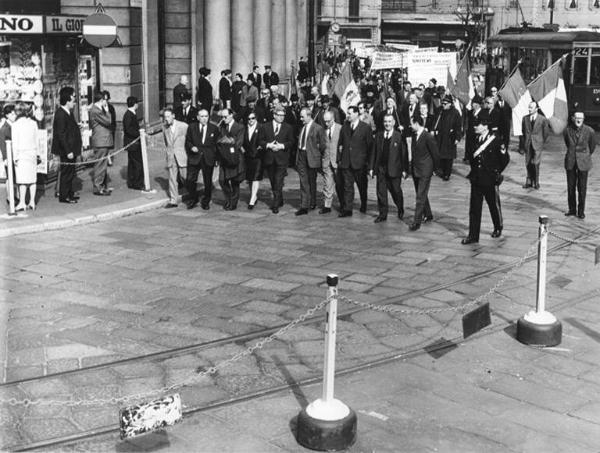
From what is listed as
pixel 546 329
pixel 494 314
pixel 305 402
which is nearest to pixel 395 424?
pixel 305 402

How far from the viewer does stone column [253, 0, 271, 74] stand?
3359 centimetres

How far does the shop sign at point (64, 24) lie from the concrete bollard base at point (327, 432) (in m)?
11.2

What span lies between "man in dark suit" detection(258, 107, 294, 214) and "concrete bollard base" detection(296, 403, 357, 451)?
8.65 meters

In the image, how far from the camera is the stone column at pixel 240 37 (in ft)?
100

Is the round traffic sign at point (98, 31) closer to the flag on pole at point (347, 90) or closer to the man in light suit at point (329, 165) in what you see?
the man in light suit at point (329, 165)

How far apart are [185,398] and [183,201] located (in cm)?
892

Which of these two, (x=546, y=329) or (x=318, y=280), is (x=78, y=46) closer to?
(x=318, y=280)

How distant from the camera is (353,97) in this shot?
19016 mm

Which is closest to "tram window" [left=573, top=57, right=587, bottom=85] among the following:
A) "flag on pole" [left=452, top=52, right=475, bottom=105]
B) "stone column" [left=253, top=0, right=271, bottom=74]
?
"flag on pole" [left=452, top=52, right=475, bottom=105]

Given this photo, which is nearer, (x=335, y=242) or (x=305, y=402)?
(x=305, y=402)

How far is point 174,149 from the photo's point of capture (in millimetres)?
15227

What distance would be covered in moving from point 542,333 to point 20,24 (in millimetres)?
10378

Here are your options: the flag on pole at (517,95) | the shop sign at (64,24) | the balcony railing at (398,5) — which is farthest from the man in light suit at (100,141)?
the balcony railing at (398,5)

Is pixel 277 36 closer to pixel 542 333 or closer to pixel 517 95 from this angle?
pixel 517 95
